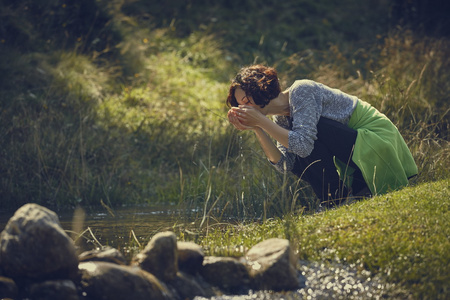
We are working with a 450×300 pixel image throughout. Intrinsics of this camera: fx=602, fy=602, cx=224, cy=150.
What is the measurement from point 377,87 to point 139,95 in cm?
374

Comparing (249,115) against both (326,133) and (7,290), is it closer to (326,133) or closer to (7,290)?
(326,133)

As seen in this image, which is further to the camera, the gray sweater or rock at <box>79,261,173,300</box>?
the gray sweater

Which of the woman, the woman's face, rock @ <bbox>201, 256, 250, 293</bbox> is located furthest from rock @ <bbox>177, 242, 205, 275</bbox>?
the woman's face

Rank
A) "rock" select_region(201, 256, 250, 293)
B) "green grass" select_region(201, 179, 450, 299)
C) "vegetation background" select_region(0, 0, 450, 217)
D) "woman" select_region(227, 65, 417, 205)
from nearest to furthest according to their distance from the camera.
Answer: "green grass" select_region(201, 179, 450, 299)
"rock" select_region(201, 256, 250, 293)
"woman" select_region(227, 65, 417, 205)
"vegetation background" select_region(0, 0, 450, 217)

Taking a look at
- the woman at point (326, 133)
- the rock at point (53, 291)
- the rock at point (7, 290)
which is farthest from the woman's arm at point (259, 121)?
the rock at point (7, 290)

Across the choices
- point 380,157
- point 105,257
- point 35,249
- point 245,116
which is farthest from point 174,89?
point 35,249

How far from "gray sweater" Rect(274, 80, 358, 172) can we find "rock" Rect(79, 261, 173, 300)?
4.95 feet

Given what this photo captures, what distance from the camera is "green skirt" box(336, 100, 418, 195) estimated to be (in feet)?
13.4

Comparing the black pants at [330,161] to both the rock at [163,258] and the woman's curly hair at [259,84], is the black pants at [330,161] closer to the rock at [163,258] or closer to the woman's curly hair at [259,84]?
the woman's curly hair at [259,84]

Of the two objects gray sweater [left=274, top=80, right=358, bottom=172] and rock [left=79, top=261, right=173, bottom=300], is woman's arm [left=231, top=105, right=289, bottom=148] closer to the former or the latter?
gray sweater [left=274, top=80, right=358, bottom=172]

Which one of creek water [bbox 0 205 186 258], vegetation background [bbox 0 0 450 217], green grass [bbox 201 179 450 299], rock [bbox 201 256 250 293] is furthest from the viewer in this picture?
vegetation background [bbox 0 0 450 217]

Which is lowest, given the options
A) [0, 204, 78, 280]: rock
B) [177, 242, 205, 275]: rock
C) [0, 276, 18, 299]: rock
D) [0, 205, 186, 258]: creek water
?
[0, 205, 186, 258]: creek water

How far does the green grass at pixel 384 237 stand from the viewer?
2.89 m

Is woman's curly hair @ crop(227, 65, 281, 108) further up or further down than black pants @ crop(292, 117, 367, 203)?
further up
